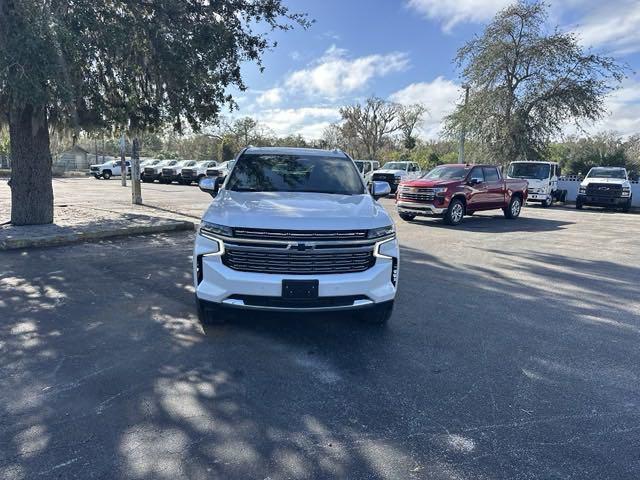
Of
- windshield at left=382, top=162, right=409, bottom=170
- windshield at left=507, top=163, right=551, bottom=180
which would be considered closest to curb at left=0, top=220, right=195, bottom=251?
windshield at left=507, top=163, right=551, bottom=180

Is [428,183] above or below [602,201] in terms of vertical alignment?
above

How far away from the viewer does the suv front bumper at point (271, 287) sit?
405cm

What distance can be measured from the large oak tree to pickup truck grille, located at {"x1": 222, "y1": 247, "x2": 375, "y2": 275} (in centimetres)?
518

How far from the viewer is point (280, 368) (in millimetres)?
3904

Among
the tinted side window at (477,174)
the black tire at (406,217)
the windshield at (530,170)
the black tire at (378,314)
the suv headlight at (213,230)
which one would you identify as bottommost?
the black tire at (378,314)

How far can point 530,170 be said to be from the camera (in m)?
21.2

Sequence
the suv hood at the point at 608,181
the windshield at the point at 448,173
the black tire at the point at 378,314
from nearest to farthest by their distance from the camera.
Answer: the black tire at the point at 378,314 < the windshield at the point at 448,173 < the suv hood at the point at 608,181

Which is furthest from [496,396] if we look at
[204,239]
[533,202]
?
[533,202]

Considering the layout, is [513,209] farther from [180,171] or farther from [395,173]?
[180,171]

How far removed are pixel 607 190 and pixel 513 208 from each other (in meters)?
6.81

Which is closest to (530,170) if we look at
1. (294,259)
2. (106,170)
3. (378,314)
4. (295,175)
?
(295,175)

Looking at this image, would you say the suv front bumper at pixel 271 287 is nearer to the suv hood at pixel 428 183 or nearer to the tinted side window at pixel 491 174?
the suv hood at pixel 428 183

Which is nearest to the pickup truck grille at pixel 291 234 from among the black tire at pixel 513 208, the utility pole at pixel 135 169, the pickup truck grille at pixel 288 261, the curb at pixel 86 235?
the pickup truck grille at pixel 288 261

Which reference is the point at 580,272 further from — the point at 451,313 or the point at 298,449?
the point at 298,449
